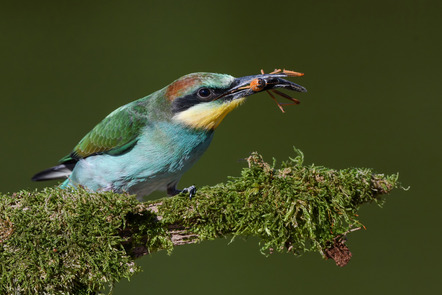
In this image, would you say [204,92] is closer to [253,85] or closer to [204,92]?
[204,92]

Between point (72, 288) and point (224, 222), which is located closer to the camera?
point (72, 288)

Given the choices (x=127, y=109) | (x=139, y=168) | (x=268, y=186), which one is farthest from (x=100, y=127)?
(x=268, y=186)

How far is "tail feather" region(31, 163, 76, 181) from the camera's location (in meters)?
3.04

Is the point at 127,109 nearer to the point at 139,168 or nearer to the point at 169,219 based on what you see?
the point at 139,168

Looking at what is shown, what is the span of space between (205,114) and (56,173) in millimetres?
1211

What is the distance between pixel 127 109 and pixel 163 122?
32cm

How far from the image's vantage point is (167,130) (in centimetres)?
246

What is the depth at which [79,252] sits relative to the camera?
1648 mm

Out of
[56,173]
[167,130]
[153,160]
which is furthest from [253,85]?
[56,173]

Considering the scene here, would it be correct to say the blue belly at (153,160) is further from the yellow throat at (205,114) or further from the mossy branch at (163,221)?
the mossy branch at (163,221)

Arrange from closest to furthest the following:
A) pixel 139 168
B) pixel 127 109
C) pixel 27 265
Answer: pixel 27 265, pixel 139 168, pixel 127 109

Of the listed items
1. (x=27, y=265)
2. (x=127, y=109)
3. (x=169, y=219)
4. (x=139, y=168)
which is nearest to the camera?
(x=27, y=265)

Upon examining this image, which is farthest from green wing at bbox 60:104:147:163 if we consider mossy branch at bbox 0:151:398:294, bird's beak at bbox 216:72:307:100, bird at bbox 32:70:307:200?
mossy branch at bbox 0:151:398:294

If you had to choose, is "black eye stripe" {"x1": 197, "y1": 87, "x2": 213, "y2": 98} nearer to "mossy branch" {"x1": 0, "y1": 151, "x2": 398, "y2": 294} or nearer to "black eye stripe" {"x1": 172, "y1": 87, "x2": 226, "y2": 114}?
"black eye stripe" {"x1": 172, "y1": 87, "x2": 226, "y2": 114}
